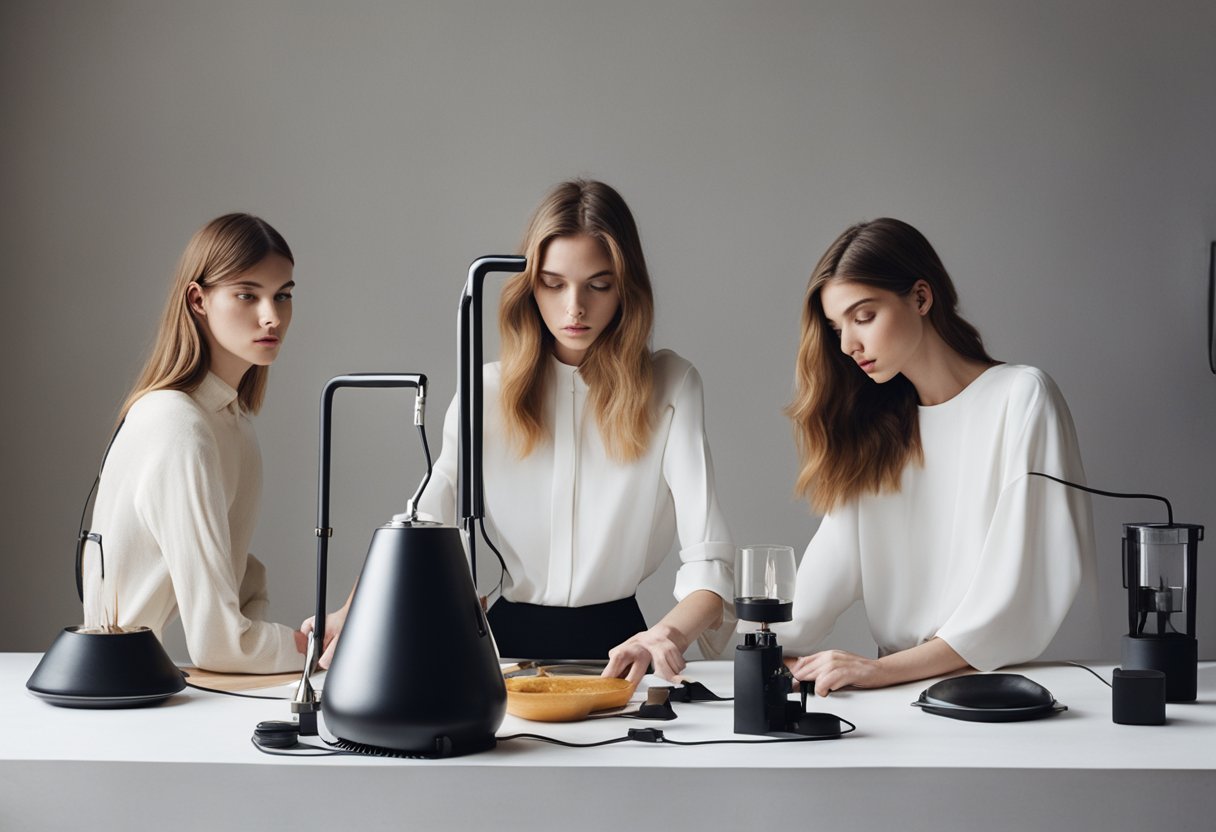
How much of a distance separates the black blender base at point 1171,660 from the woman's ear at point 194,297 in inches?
57.1

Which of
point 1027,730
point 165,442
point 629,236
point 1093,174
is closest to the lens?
point 1027,730

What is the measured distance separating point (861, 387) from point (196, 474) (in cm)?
112

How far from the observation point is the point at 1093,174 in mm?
3592

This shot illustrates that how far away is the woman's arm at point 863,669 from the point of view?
154 centimetres

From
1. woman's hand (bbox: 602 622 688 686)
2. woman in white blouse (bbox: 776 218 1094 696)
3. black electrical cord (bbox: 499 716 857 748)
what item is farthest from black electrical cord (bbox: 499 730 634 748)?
woman in white blouse (bbox: 776 218 1094 696)

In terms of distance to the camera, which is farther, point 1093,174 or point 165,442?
point 1093,174

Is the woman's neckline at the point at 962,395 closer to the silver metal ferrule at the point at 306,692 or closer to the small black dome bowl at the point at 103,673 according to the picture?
the silver metal ferrule at the point at 306,692

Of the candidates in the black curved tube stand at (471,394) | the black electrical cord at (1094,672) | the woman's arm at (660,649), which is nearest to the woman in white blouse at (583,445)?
the woman's arm at (660,649)

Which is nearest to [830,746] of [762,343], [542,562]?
[542,562]

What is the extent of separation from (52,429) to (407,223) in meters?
1.27

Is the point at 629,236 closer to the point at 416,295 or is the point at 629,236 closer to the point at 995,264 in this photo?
the point at 416,295

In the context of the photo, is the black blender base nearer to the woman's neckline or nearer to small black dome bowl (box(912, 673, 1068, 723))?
small black dome bowl (box(912, 673, 1068, 723))

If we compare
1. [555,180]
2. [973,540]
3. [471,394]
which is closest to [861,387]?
[973,540]

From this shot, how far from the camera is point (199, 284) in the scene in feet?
6.15
